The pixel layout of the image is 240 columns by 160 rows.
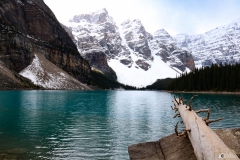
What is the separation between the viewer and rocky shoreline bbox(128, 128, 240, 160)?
10.9 metres

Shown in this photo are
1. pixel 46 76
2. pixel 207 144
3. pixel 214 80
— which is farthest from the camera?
pixel 46 76

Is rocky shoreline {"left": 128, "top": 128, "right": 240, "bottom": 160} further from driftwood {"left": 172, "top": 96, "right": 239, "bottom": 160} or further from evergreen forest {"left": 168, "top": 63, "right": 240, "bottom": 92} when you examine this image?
evergreen forest {"left": 168, "top": 63, "right": 240, "bottom": 92}

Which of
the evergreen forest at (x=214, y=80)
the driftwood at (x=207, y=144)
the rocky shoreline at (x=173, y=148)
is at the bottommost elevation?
the rocky shoreline at (x=173, y=148)

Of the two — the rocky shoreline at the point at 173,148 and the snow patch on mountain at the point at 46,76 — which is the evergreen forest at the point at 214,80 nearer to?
the snow patch on mountain at the point at 46,76

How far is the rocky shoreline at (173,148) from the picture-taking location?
10.9 meters

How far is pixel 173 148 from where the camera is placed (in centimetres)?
1187

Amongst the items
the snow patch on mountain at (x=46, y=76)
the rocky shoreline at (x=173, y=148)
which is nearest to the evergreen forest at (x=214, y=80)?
the snow patch on mountain at (x=46, y=76)

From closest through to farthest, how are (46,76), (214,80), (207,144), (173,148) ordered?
(207,144)
(173,148)
(214,80)
(46,76)

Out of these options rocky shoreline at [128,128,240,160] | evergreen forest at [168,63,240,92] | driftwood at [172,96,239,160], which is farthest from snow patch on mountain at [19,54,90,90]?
driftwood at [172,96,239,160]

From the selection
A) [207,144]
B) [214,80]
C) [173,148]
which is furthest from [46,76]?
[207,144]

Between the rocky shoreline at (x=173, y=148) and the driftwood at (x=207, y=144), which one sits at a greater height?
the driftwood at (x=207, y=144)

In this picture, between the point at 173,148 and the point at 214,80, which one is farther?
the point at 214,80

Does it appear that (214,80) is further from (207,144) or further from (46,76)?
(207,144)

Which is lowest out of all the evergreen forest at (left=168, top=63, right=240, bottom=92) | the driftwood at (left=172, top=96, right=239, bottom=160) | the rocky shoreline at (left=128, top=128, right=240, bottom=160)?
the rocky shoreline at (left=128, top=128, right=240, bottom=160)
